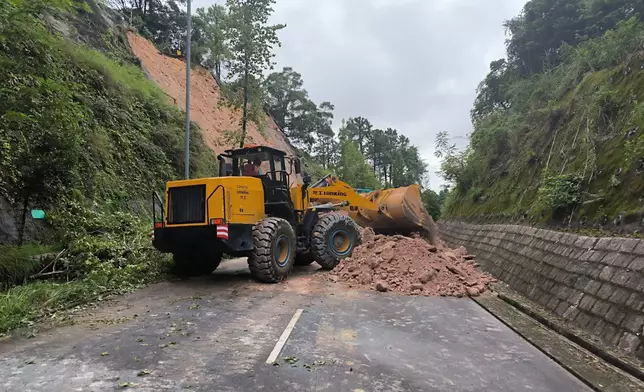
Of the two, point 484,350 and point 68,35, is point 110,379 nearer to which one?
point 484,350

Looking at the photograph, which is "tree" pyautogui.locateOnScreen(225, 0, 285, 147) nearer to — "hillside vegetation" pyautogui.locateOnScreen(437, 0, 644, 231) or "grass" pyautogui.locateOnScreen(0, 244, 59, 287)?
"hillside vegetation" pyautogui.locateOnScreen(437, 0, 644, 231)

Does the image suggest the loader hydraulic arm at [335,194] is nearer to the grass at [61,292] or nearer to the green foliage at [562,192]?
the grass at [61,292]

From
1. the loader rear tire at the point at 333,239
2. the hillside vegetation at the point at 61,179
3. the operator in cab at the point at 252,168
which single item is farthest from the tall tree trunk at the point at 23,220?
the loader rear tire at the point at 333,239

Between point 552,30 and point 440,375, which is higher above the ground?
point 552,30

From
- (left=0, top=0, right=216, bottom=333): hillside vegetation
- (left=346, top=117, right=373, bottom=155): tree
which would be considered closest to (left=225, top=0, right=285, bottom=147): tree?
(left=0, top=0, right=216, bottom=333): hillside vegetation

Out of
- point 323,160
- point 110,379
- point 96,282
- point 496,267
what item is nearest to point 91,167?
point 96,282

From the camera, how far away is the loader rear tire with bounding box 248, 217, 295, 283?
9.23m

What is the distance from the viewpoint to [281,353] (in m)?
4.90

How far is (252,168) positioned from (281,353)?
20.8 ft

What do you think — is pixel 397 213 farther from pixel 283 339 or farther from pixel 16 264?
pixel 16 264

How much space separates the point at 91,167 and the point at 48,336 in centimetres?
787

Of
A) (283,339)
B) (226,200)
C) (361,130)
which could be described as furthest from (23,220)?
(361,130)

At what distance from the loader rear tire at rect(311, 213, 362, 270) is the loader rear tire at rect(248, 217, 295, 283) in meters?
1.10

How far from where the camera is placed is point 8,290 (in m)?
7.21
